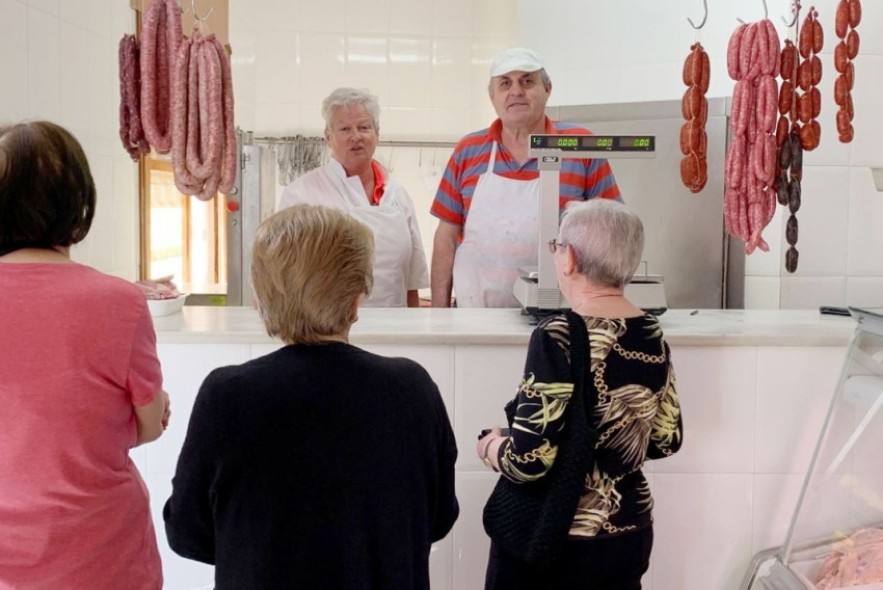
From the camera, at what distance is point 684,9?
521cm

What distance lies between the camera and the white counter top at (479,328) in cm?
275

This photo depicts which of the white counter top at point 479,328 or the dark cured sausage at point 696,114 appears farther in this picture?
the dark cured sausage at point 696,114

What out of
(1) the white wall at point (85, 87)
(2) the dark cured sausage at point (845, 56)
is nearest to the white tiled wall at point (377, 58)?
(1) the white wall at point (85, 87)

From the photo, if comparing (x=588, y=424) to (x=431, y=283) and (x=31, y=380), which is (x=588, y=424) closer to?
(x=31, y=380)

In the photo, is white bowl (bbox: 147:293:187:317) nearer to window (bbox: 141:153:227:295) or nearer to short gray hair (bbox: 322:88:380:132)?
short gray hair (bbox: 322:88:380:132)

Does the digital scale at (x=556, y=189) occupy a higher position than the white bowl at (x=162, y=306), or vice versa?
the digital scale at (x=556, y=189)

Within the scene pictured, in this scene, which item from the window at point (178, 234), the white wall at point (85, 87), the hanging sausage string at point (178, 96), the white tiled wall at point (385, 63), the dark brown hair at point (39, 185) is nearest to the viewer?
the dark brown hair at point (39, 185)

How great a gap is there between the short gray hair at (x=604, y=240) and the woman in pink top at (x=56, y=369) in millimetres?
984

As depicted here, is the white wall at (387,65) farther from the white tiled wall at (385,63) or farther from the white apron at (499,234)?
the white apron at (499,234)

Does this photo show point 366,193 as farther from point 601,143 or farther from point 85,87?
point 601,143

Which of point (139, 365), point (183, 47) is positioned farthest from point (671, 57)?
point (139, 365)

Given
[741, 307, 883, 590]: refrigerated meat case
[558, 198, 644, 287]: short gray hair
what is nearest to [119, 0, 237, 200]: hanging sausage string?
[558, 198, 644, 287]: short gray hair

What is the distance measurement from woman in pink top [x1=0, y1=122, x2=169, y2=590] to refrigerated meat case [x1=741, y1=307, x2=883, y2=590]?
1740 mm

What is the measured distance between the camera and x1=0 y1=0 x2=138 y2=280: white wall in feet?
10.4
